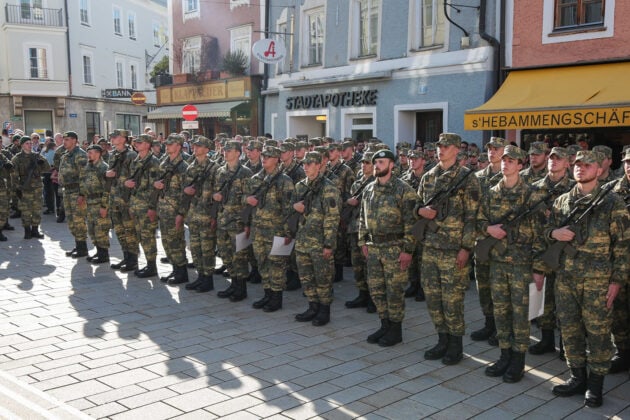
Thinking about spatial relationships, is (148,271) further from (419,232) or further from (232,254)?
(419,232)

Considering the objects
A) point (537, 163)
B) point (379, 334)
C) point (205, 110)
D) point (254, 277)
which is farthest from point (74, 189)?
point (205, 110)

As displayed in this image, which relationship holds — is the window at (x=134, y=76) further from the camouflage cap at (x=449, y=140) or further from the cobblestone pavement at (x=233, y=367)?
the camouflage cap at (x=449, y=140)

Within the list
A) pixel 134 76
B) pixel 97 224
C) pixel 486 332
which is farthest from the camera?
pixel 134 76

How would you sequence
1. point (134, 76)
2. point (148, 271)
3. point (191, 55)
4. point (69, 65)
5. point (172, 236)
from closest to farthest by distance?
point (172, 236)
point (148, 271)
point (191, 55)
point (69, 65)
point (134, 76)

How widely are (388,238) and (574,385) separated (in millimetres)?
2206

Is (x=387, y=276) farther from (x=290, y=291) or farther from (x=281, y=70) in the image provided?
(x=281, y=70)

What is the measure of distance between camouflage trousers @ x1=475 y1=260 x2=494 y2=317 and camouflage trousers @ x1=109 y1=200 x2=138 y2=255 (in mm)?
5856

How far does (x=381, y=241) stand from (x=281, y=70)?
1588cm

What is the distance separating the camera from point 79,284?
30.4 feet

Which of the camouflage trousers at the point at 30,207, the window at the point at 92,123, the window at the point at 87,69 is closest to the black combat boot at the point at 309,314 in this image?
the camouflage trousers at the point at 30,207

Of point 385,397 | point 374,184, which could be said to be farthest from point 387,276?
point 385,397

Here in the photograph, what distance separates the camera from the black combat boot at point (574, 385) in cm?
533

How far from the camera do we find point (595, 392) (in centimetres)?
514

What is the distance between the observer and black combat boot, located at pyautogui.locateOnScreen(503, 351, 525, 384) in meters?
5.64
